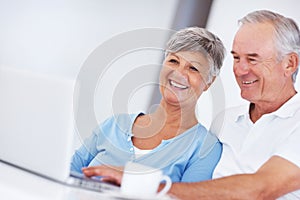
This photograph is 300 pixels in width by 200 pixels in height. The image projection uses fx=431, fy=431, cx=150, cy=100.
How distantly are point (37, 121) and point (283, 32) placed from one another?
1.10 meters

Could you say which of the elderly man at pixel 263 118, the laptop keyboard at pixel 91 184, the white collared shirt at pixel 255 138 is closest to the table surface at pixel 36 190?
the laptop keyboard at pixel 91 184

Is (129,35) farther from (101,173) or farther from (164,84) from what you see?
(101,173)

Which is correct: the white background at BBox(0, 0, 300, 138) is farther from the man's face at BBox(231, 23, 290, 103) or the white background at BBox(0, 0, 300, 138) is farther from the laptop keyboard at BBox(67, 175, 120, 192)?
the laptop keyboard at BBox(67, 175, 120, 192)

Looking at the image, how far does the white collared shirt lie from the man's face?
0.07 metres

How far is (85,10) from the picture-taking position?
215 centimetres

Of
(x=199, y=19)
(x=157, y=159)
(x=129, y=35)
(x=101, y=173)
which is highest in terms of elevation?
(x=199, y=19)

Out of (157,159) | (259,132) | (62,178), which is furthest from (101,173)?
(259,132)

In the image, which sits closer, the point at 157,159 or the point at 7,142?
the point at 7,142

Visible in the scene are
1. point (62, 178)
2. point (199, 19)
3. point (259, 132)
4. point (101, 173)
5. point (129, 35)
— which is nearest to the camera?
point (62, 178)

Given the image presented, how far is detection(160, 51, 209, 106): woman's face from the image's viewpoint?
1806 mm

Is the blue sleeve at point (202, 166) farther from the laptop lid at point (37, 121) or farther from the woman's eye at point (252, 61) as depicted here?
the laptop lid at point (37, 121)

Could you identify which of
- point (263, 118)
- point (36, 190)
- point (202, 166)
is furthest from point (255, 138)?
point (36, 190)

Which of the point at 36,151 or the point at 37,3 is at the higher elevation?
the point at 37,3

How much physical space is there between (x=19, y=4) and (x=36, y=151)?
4.08 feet
